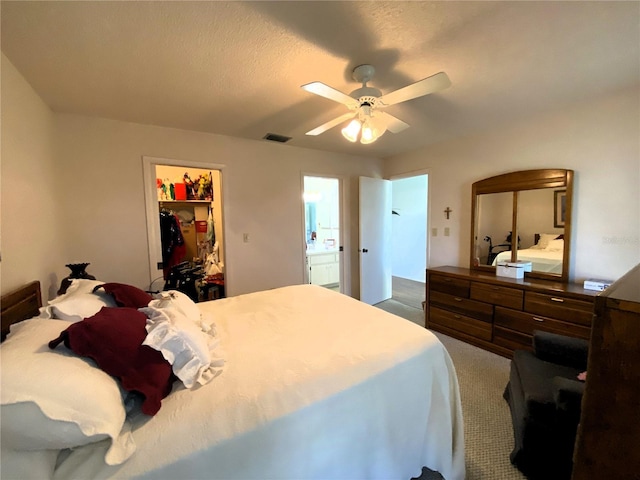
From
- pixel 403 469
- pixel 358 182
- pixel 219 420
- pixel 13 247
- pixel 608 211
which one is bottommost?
pixel 403 469

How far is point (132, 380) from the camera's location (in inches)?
36.1

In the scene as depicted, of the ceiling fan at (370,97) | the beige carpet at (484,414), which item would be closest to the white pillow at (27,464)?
the beige carpet at (484,414)

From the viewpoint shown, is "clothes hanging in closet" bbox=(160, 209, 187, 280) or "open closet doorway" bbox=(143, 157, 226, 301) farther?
"clothes hanging in closet" bbox=(160, 209, 187, 280)

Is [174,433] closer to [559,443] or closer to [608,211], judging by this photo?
[559,443]

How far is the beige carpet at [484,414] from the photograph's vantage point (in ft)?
4.75

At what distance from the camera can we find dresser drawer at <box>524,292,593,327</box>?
213cm

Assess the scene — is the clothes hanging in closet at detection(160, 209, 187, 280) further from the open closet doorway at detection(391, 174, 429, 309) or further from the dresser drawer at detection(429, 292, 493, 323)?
the open closet doorway at detection(391, 174, 429, 309)

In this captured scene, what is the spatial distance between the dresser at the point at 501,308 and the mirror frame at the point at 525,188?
136 mm

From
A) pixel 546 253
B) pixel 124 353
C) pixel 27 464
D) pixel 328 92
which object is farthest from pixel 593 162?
pixel 27 464

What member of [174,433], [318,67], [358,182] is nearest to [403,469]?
[174,433]

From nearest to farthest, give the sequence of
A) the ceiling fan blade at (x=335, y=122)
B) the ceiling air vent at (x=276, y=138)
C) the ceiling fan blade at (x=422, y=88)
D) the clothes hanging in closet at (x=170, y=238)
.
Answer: the ceiling fan blade at (x=422, y=88) < the ceiling fan blade at (x=335, y=122) < the ceiling air vent at (x=276, y=138) < the clothes hanging in closet at (x=170, y=238)

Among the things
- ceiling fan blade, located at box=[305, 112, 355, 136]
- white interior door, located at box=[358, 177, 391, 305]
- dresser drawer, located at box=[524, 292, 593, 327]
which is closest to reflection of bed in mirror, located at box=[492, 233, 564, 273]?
dresser drawer, located at box=[524, 292, 593, 327]

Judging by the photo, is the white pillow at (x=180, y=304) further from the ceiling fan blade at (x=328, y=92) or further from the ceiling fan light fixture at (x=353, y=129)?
the ceiling fan light fixture at (x=353, y=129)

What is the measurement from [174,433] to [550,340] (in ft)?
7.06
